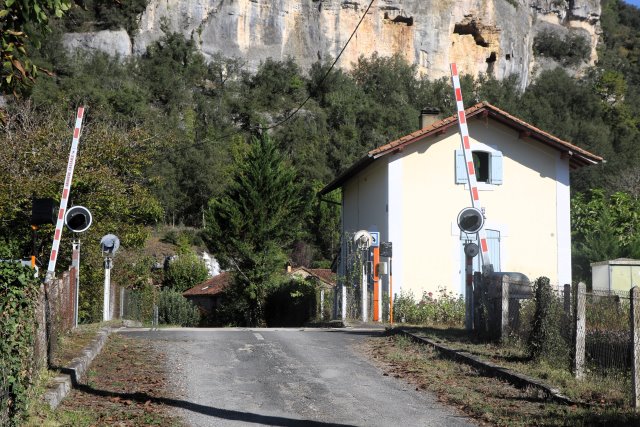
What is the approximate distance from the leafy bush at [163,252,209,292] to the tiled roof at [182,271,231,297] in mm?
1669

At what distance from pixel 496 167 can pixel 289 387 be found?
17280 millimetres

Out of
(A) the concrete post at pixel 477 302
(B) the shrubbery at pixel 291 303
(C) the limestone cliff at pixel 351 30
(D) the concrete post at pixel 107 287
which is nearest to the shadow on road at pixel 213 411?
(A) the concrete post at pixel 477 302

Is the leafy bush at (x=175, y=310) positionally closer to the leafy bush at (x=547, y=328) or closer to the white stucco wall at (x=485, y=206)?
the white stucco wall at (x=485, y=206)

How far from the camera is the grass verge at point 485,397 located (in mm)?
8047

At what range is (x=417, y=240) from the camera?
2583 centimetres

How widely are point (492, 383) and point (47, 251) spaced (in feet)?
55.9

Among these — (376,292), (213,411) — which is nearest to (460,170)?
(376,292)

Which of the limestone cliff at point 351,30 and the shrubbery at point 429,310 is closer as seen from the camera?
the shrubbery at point 429,310

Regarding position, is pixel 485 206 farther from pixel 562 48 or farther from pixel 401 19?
pixel 562 48

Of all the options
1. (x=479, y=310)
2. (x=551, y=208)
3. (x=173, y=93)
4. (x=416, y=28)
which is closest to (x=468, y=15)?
(x=416, y=28)

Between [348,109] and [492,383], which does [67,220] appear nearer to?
[492,383]

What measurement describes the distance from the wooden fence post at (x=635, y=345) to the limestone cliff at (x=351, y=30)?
7718 centimetres

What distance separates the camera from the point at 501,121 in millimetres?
26172

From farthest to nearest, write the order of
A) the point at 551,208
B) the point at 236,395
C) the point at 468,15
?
1. the point at 468,15
2. the point at 551,208
3. the point at 236,395
